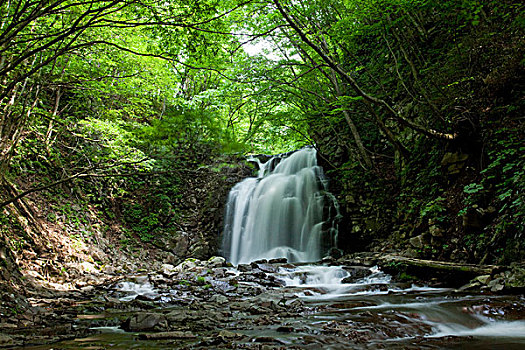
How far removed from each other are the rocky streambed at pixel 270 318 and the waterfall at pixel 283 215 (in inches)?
177

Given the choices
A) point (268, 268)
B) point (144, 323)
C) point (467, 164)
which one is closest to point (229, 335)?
point (144, 323)

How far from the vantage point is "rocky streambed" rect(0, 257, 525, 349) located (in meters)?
3.17

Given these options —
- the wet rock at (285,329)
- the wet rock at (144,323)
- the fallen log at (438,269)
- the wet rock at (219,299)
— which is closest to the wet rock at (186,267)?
the wet rock at (219,299)

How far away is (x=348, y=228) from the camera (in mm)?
10719

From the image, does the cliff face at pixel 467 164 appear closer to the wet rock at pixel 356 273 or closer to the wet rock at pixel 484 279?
the wet rock at pixel 484 279

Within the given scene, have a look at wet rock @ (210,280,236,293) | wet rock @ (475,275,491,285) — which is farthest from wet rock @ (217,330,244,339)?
wet rock @ (475,275,491,285)

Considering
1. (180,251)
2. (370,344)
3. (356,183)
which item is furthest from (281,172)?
(370,344)

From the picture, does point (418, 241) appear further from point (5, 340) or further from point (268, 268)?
point (5, 340)

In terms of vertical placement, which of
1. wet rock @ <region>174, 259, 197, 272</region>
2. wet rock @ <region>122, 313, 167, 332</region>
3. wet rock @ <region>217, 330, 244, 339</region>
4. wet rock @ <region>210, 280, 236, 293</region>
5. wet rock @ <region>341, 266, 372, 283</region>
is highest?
wet rock @ <region>217, 330, 244, 339</region>

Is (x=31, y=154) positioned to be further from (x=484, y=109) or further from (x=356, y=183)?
(x=484, y=109)

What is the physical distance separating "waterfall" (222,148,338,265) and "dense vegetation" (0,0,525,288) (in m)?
0.83

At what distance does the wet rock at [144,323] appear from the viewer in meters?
3.74

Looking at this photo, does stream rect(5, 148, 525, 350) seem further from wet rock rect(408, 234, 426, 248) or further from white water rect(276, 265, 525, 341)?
wet rock rect(408, 234, 426, 248)

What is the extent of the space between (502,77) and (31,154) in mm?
12318
